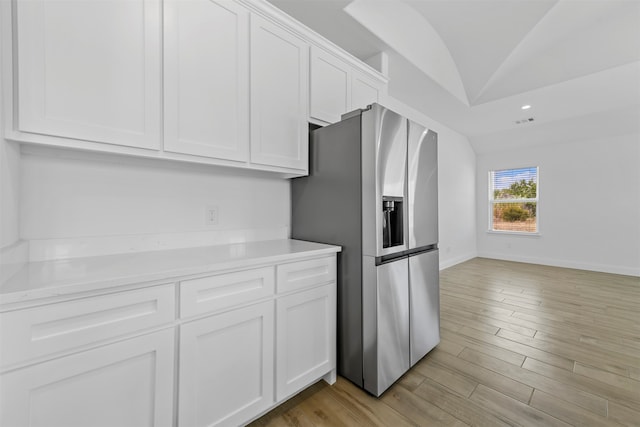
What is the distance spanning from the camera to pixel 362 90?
2436 mm

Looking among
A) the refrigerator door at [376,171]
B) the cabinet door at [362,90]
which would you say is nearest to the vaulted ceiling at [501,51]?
the cabinet door at [362,90]

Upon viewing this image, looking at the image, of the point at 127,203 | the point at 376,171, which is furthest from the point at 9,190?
the point at 376,171

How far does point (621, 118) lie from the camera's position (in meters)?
4.15

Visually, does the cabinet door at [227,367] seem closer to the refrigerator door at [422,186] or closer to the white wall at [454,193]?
the refrigerator door at [422,186]

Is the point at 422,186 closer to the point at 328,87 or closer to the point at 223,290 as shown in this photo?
the point at 328,87

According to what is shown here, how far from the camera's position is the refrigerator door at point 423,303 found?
6.07 feet

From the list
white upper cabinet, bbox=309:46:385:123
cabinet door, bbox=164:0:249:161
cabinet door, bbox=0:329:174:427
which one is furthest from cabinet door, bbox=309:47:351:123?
cabinet door, bbox=0:329:174:427

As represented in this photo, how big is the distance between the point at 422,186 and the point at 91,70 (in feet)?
6.52

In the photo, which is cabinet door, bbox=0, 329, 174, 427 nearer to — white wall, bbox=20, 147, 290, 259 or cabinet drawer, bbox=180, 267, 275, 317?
cabinet drawer, bbox=180, 267, 275, 317

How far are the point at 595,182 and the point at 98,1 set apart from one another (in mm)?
6855

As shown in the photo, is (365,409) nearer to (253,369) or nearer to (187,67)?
(253,369)

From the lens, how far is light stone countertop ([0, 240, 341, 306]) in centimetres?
84

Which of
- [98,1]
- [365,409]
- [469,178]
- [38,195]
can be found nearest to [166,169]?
[38,195]

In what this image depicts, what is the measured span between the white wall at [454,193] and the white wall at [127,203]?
3132mm
